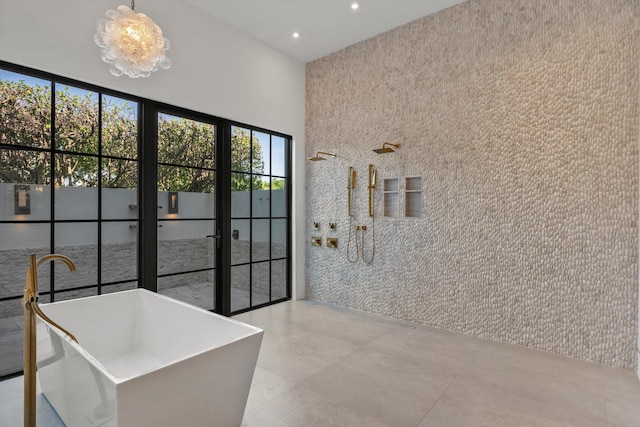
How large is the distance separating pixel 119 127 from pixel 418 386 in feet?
10.5

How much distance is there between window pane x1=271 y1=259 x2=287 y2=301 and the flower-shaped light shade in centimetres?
284

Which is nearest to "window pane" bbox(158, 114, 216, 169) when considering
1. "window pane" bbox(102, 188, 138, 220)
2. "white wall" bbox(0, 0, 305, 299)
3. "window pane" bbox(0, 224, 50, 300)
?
"white wall" bbox(0, 0, 305, 299)

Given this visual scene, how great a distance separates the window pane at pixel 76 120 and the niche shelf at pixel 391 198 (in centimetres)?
290

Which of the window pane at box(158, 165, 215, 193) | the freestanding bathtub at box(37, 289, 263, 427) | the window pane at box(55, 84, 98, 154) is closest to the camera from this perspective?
the freestanding bathtub at box(37, 289, 263, 427)

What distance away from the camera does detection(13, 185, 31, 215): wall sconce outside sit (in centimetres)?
252

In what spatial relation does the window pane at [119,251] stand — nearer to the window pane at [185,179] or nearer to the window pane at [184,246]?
the window pane at [184,246]

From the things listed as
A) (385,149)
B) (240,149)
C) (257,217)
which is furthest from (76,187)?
(385,149)

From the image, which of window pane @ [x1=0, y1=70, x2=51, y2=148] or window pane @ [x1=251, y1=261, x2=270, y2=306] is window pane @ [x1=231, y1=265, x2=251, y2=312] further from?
window pane @ [x1=0, y1=70, x2=51, y2=148]

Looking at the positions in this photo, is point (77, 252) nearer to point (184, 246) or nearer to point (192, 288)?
point (184, 246)

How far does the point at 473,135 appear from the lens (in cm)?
337

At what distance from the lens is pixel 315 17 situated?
12.1ft

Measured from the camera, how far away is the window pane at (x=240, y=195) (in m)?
3.96

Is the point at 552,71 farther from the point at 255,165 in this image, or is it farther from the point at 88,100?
the point at 88,100

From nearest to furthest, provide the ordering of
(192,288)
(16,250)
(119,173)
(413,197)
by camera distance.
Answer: (16,250), (119,173), (192,288), (413,197)
